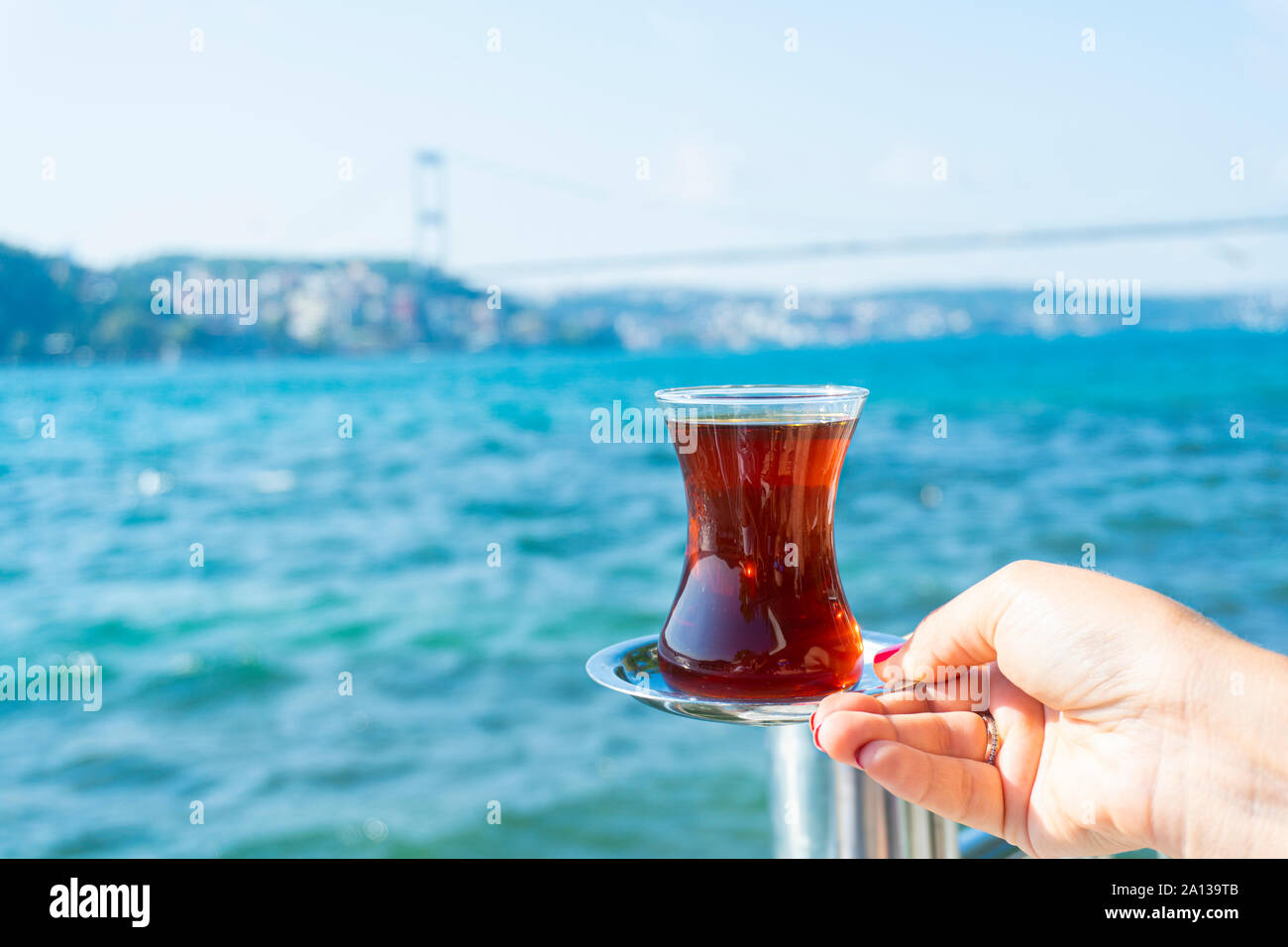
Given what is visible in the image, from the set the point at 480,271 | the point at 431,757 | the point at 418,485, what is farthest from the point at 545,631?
the point at 480,271

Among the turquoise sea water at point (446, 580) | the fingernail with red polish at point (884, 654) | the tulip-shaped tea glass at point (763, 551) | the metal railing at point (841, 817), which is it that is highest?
the tulip-shaped tea glass at point (763, 551)

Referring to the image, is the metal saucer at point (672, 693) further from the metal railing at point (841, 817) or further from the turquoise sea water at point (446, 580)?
the turquoise sea water at point (446, 580)

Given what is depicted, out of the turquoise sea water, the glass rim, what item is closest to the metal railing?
the glass rim

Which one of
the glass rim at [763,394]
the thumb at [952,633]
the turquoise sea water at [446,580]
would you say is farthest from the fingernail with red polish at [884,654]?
the turquoise sea water at [446,580]

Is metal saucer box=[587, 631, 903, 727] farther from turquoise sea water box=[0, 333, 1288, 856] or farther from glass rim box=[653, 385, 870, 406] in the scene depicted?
turquoise sea water box=[0, 333, 1288, 856]

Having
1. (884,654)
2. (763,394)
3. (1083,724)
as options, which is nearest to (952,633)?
(884,654)

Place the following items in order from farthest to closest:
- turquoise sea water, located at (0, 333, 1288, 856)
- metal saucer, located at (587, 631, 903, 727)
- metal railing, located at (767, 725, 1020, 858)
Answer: turquoise sea water, located at (0, 333, 1288, 856) → metal railing, located at (767, 725, 1020, 858) → metal saucer, located at (587, 631, 903, 727)
